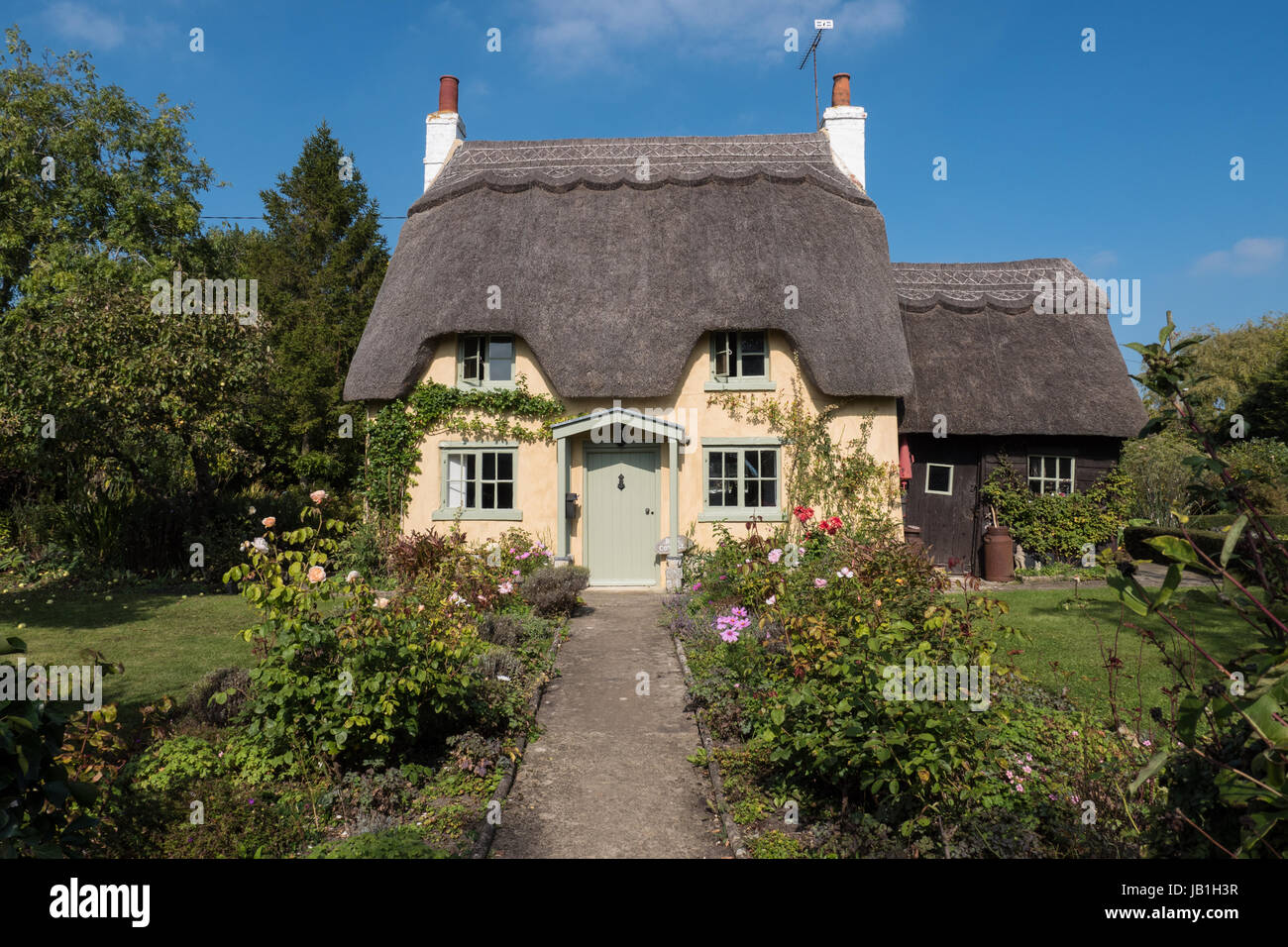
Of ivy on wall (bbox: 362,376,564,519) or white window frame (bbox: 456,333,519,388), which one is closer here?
ivy on wall (bbox: 362,376,564,519)

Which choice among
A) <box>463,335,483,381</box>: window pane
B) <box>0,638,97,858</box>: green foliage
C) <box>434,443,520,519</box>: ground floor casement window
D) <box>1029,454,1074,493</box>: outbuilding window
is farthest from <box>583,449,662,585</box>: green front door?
<box>0,638,97,858</box>: green foliage

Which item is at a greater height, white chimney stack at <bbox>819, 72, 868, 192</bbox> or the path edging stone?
white chimney stack at <bbox>819, 72, 868, 192</bbox>

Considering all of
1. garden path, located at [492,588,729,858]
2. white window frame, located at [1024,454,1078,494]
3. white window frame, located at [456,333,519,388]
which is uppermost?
white window frame, located at [456,333,519,388]

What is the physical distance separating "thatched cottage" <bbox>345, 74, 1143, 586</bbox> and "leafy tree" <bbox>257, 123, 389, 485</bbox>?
9.24 metres

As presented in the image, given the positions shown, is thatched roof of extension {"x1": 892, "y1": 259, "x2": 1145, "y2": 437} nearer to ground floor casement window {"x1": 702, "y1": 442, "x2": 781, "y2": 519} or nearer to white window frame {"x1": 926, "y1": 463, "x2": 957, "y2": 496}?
white window frame {"x1": 926, "y1": 463, "x2": 957, "y2": 496}

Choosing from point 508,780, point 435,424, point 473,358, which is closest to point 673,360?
point 473,358

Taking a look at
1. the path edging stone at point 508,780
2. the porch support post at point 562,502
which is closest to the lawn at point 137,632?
the path edging stone at point 508,780

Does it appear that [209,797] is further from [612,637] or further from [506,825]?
[612,637]

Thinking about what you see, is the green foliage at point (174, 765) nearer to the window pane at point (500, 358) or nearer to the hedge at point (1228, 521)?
the window pane at point (500, 358)

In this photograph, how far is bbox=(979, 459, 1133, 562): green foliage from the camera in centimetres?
1353

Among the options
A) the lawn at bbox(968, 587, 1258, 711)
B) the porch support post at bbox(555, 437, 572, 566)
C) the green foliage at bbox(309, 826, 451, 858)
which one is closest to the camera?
the green foliage at bbox(309, 826, 451, 858)

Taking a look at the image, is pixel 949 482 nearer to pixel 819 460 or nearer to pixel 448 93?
pixel 819 460

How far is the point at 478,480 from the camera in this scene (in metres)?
12.5
